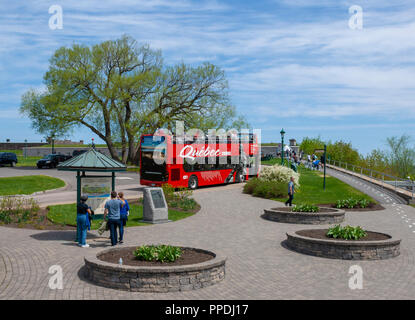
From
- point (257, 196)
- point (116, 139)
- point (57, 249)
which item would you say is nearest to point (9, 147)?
point (116, 139)

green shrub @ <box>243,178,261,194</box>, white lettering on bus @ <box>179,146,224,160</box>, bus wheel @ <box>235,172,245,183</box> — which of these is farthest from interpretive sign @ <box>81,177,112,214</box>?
bus wheel @ <box>235,172,245,183</box>

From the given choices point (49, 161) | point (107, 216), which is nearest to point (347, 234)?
point (107, 216)

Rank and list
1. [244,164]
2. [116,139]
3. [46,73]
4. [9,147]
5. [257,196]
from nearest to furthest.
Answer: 1. [257,196]
2. [244,164]
3. [46,73]
4. [116,139]
5. [9,147]

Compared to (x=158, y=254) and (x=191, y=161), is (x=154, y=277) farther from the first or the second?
(x=191, y=161)

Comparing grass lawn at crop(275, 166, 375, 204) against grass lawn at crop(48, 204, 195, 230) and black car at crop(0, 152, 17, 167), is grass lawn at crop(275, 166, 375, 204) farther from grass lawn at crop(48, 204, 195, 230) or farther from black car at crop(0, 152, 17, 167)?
black car at crop(0, 152, 17, 167)

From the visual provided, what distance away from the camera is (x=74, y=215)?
1891cm

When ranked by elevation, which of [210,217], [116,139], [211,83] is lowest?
[210,217]

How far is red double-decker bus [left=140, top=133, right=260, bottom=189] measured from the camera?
2870cm

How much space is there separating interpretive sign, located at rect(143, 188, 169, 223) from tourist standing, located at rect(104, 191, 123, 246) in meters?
5.19

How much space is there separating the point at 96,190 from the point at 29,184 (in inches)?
695

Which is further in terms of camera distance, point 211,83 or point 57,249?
point 211,83
